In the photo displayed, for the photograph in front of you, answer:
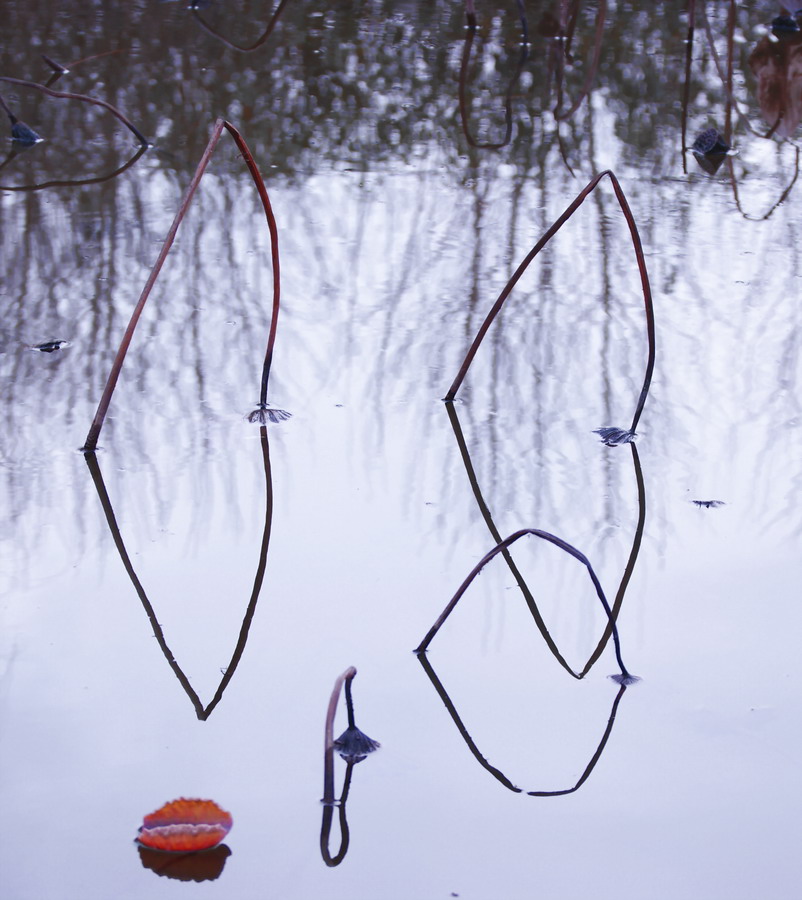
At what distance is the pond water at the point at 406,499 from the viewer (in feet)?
3.71

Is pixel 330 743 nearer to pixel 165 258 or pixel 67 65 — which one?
pixel 165 258

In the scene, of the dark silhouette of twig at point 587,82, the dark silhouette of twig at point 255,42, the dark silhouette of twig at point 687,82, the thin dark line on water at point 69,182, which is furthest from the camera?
the dark silhouette of twig at point 255,42

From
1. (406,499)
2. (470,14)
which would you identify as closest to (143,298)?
(406,499)

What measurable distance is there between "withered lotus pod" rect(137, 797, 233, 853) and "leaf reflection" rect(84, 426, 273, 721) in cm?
15

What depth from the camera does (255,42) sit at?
156 inches

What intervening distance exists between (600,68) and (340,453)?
2308 millimetres

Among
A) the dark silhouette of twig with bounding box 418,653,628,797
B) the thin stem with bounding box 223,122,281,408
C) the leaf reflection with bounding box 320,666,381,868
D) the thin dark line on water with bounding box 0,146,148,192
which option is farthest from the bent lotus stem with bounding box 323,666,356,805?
the thin dark line on water with bounding box 0,146,148,192

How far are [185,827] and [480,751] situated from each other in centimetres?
30

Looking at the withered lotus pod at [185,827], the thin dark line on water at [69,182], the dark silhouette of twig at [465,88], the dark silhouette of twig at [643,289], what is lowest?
the withered lotus pod at [185,827]

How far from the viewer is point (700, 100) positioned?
11.6 ft

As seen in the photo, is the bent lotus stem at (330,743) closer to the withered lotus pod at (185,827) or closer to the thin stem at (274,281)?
the withered lotus pod at (185,827)

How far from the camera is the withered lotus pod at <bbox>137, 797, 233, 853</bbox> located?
1.09 m

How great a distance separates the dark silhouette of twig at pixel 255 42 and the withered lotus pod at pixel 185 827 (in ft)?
10.4

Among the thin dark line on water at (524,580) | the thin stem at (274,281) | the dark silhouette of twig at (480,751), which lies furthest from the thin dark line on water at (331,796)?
the thin stem at (274,281)
